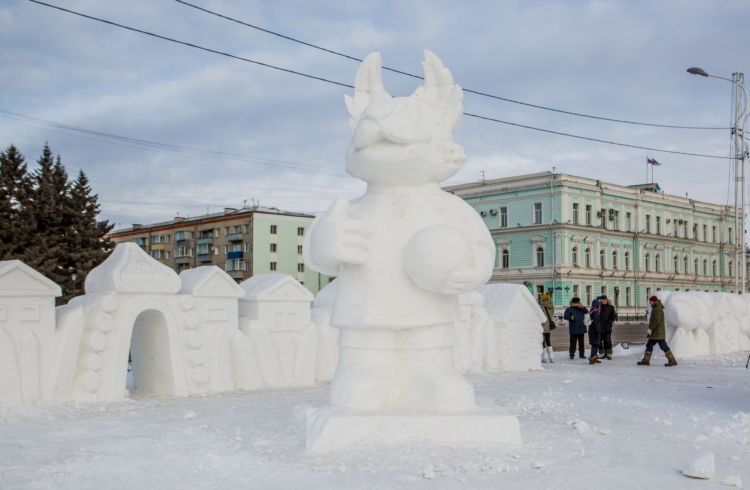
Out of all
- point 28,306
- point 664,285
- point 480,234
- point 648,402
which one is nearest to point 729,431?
point 648,402

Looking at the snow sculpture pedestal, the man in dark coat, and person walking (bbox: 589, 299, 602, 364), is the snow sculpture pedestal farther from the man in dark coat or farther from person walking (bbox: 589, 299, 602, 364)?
the man in dark coat

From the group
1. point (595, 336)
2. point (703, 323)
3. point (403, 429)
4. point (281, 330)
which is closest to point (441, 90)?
point (403, 429)

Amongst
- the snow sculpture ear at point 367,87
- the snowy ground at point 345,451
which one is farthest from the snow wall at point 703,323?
the snow sculpture ear at point 367,87

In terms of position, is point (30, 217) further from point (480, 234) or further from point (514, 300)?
point (480, 234)

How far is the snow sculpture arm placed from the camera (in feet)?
14.8

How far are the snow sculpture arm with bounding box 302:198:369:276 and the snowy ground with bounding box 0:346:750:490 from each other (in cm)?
116

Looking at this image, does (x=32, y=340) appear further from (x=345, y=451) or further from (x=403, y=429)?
(x=403, y=429)

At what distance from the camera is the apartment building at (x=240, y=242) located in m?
48.3

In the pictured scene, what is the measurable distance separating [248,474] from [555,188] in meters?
36.9

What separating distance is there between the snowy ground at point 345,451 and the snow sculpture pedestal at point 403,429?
9 cm

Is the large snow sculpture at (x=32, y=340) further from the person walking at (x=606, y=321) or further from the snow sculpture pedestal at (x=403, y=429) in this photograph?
the person walking at (x=606, y=321)

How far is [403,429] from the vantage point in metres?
4.30

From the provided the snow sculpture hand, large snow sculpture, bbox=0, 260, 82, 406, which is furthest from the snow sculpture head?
large snow sculpture, bbox=0, 260, 82, 406

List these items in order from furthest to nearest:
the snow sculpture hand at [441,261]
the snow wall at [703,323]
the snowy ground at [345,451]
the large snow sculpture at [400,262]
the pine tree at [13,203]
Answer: the pine tree at [13,203]
the snow wall at [703,323]
the large snow sculpture at [400,262]
the snow sculpture hand at [441,261]
the snowy ground at [345,451]
